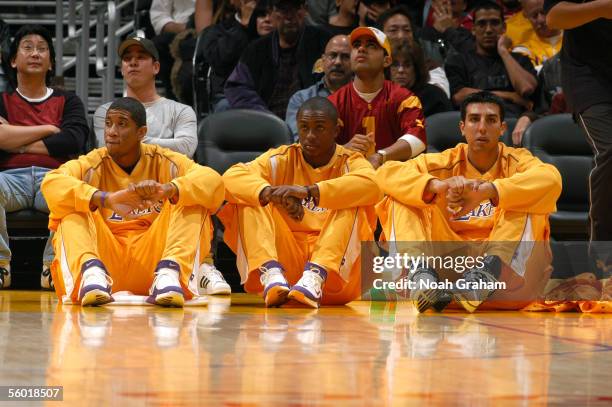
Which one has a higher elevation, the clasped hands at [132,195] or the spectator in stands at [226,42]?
the spectator in stands at [226,42]

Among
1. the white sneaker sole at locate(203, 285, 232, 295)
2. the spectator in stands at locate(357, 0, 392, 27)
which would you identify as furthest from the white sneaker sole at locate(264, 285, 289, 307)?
the spectator in stands at locate(357, 0, 392, 27)

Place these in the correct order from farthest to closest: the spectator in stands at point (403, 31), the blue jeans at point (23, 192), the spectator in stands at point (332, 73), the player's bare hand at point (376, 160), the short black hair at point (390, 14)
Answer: the short black hair at point (390, 14), the spectator in stands at point (403, 31), the spectator in stands at point (332, 73), the blue jeans at point (23, 192), the player's bare hand at point (376, 160)

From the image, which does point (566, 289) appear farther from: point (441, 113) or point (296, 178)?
point (441, 113)

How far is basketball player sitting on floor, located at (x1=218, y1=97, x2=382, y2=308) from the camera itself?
19.2ft

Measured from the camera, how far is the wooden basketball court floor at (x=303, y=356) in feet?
9.79

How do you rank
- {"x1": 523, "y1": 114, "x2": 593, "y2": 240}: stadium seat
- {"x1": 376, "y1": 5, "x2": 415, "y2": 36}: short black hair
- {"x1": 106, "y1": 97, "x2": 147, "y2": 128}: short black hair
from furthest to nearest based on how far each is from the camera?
{"x1": 376, "y1": 5, "x2": 415, "y2": 36}: short black hair < {"x1": 523, "y1": 114, "x2": 593, "y2": 240}: stadium seat < {"x1": 106, "y1": 97, "x2": 147, "y2": 128}: short black hair

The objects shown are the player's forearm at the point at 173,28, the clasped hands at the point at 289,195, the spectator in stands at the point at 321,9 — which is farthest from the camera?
the spectator in stands at the point at 321,9

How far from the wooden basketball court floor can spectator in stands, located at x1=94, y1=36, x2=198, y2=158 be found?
194 cm

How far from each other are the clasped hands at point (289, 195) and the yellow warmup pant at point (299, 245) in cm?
12

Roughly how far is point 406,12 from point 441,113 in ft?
3.76

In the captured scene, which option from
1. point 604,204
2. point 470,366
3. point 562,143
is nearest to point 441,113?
point 562,143

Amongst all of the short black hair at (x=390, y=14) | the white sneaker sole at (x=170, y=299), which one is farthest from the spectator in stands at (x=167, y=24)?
the white sneaker sole at (x=170, y=299)

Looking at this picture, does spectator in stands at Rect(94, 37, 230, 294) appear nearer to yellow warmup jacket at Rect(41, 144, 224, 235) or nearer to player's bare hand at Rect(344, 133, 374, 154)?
yellow warmup jacket at Rect(41, 144, 224, 235)

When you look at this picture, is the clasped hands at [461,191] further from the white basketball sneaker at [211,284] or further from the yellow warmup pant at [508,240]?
the white basketball sneaker at [211,284]
